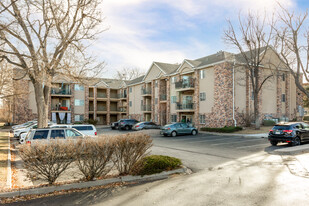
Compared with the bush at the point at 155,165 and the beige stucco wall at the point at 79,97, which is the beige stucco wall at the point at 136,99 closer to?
the beige stucco wall at the point at 79,97

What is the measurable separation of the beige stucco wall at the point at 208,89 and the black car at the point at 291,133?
14953 mm

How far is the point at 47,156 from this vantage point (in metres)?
6.89

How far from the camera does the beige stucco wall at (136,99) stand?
155ft

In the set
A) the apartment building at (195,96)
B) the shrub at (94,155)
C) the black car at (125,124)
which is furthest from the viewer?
the black car at (125,124)

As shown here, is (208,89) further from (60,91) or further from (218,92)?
(60,91)

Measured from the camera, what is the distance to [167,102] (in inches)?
1528

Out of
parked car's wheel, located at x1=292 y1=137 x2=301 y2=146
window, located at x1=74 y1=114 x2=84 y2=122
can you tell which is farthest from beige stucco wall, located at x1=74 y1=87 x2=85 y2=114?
parked car's wheel, located at x1=292 y1=137 x2=301 y2=146

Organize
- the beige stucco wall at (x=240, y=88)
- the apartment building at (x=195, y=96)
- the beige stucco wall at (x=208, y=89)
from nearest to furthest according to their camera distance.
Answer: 1. the apartment building at (x=195, y=96)
2. the beige stucco wall at (x=240, y=88)
3. the beige stucco wall at (x=208, y=89)

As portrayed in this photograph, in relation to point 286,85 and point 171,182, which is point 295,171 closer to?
point 171,182

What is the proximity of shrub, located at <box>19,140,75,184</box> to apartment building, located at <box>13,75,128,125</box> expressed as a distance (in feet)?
96.1

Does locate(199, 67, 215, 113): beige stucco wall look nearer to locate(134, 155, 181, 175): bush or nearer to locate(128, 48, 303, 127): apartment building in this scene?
locate(128, 48, 303, 127): apartment building

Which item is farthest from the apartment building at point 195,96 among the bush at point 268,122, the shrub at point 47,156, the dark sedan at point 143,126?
the shrub at point 47,156

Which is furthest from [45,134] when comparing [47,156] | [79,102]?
[79,102]

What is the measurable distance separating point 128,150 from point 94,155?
46.5 inches
